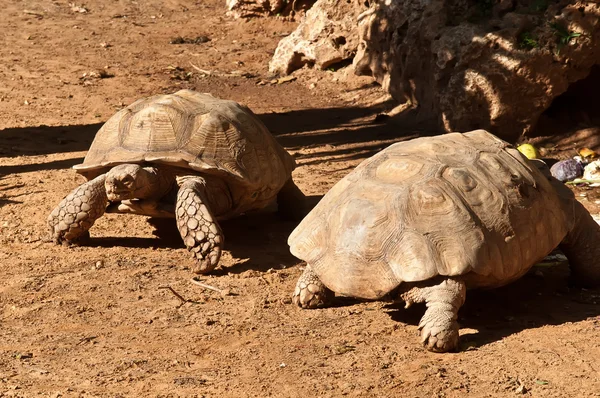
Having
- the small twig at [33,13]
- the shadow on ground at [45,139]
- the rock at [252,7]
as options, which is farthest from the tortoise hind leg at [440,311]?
the small twig at [33,13]

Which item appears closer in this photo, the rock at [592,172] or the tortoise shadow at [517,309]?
the tortoise shadow at [517,309]

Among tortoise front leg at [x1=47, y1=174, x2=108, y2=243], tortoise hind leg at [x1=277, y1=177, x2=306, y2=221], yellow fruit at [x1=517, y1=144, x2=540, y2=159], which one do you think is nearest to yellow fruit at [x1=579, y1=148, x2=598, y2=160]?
yellow fruit at [x1=517, y1=144, x2=540, y2=159]

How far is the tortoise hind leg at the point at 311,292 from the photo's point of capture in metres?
4.81

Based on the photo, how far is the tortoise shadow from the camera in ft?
15.1

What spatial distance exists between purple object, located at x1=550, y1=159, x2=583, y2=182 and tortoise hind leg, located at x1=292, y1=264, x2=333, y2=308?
3.36m

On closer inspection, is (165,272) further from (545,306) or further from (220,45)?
(220,45)

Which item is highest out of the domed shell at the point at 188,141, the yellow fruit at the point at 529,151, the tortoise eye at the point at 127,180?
the domed shell at the point at 188,141

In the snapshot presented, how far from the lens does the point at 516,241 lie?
4.61 meters

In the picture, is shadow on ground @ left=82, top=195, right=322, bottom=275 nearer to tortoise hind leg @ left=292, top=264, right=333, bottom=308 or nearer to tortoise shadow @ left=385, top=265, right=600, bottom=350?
tortoise hind leg @ left=292, top=264, right=333, bottom=308

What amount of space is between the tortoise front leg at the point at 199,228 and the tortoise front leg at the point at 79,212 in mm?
564

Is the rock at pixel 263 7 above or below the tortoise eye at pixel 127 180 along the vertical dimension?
above

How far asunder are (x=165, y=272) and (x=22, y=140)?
13.3 feet

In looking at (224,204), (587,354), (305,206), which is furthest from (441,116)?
(587,354)

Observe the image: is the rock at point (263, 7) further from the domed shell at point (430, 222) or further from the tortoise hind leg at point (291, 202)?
the domed shell at point (430, 222)
